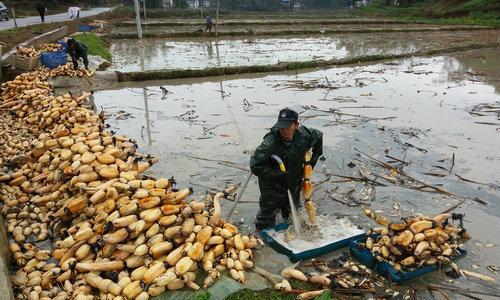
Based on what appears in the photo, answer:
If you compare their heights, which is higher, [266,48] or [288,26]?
[288,26]

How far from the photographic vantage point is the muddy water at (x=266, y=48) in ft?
61.8

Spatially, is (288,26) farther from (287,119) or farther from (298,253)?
(298,253)

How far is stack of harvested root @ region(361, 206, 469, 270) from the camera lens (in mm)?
4320

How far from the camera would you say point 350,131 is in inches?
370

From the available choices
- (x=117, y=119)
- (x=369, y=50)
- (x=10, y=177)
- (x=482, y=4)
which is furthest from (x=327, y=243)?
(x=482, y=4)

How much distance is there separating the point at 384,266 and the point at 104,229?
3230mm

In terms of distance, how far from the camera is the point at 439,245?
4523mm

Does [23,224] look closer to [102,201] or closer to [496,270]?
[102,201]

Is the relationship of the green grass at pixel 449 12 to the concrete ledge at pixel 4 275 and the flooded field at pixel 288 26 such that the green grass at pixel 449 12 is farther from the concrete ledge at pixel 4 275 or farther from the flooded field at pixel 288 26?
the concrete ledge at pixel 4 275

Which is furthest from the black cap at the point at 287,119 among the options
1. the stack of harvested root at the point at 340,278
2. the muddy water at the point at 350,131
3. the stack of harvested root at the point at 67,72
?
the stack of harvested root at the point at 67,72

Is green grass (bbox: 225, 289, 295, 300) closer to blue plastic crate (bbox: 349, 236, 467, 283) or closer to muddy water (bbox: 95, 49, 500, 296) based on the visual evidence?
muddy water (bbox: 95, 49, 500, 296)

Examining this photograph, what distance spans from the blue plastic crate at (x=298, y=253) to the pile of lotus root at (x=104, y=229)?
33 cm

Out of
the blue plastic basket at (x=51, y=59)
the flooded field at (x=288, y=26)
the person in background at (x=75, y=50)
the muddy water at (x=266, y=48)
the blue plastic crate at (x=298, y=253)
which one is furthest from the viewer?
the flooded field at (x=288, y=26)

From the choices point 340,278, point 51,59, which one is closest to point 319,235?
point 340,278
